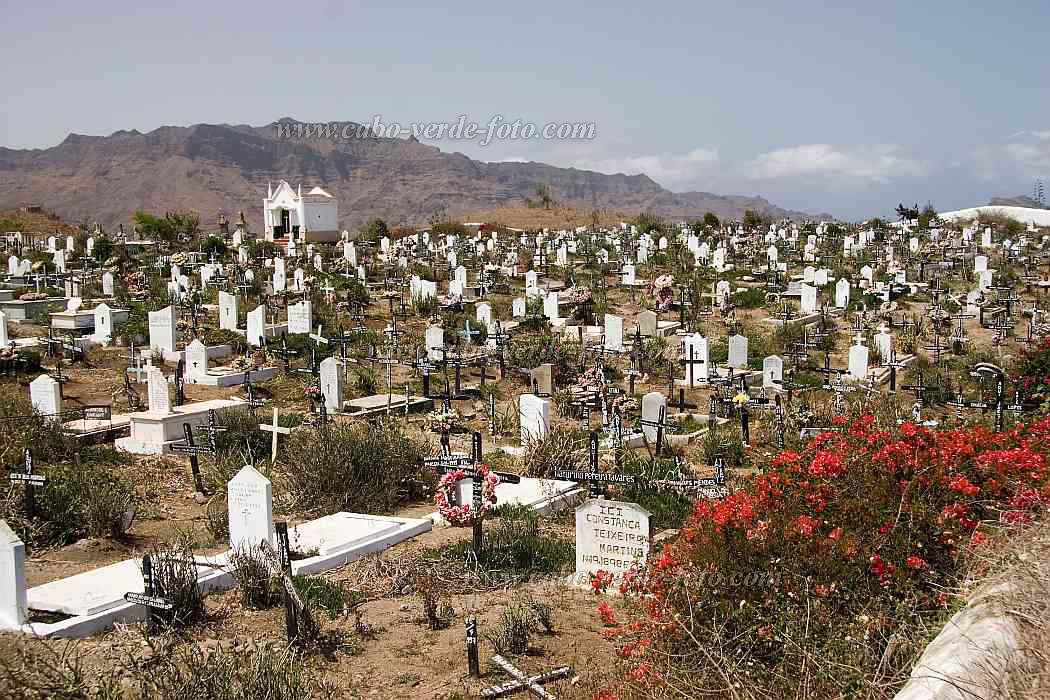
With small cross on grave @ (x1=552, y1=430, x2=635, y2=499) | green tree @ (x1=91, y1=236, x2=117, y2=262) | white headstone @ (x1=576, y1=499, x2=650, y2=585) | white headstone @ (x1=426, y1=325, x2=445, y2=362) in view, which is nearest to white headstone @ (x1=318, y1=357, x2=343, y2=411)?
white headstone @ (x1=426, y1=325, x2=445, y2=362)

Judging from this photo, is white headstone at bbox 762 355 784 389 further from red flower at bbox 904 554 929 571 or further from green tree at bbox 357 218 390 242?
green tree at bbox 357 218 390 242

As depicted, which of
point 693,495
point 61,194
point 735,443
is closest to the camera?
point 693,495

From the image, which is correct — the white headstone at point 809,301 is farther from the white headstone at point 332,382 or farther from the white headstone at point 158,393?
the white headstone at point 158,393

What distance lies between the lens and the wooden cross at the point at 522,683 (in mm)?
6640

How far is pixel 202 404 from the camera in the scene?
15.9 metres

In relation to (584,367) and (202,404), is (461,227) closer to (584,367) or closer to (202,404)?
(584,367)

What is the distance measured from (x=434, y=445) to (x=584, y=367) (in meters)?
6.82

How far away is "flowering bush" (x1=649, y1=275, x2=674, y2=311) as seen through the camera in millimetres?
28734

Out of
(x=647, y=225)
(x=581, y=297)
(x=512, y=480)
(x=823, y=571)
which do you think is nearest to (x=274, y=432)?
(x=512, y=480)

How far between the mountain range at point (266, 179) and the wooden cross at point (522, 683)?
94.5m

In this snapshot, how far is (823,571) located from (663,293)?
23048 millimetres

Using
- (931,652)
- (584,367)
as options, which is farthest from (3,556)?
(584,367)

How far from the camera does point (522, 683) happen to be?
674 cm

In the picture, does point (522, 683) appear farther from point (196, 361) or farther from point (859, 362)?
point (859, 362)
